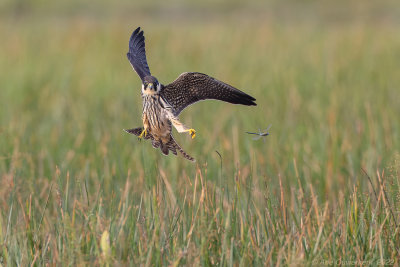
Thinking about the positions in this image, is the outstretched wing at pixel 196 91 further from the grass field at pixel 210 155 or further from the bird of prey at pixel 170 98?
Answer: the grass field at pixel 210 155

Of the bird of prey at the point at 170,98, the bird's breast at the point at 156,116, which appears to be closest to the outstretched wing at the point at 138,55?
the bird of prey at the point at 170,98

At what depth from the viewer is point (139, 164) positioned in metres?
4.61

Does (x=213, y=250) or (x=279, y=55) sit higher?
(x=279, y=55)

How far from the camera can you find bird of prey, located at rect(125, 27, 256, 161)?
1.64 meters

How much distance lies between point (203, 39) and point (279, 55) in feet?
6.97

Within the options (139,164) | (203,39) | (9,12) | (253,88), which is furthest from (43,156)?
(9,12)

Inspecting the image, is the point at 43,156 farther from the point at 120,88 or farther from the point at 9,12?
the point at 9,12

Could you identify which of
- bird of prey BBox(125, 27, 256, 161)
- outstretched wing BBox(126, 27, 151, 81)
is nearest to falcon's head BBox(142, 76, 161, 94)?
bird of prey BBox(125, 27, 256, 161)

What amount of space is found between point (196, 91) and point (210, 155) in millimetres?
2870

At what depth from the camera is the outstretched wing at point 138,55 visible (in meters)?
1.78

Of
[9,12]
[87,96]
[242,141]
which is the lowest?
[242,141]

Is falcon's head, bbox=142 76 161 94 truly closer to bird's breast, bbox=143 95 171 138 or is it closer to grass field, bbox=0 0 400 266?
bird's breast, bbox=143 95 171 138

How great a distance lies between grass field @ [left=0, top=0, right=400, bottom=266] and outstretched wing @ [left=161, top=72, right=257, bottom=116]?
0.45ft

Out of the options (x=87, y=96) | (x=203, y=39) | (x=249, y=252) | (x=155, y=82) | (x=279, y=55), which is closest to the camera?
(x=155, y=82)
